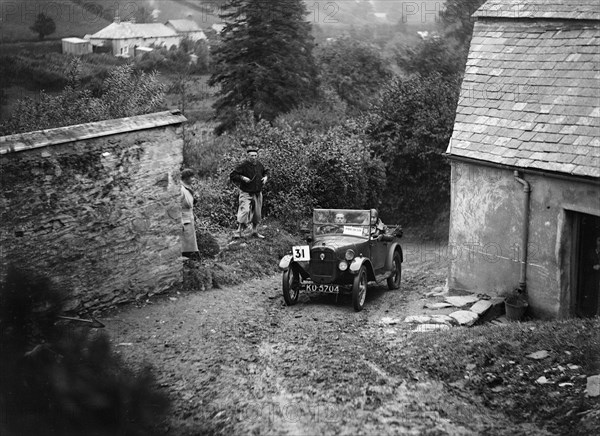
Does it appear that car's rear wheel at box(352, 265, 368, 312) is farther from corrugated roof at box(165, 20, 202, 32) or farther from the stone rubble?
corrugated roof at box(165, 20, 202, 32)

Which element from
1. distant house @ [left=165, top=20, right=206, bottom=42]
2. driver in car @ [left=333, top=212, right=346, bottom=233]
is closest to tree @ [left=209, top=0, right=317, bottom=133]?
distant house @ [left=165, top=20, right=206, bottom=42]

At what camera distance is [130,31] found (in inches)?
695

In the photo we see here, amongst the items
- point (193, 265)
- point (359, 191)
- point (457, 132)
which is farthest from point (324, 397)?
point (359, 191)

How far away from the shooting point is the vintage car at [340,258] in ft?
42.2

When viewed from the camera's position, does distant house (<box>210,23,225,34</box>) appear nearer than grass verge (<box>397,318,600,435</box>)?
No

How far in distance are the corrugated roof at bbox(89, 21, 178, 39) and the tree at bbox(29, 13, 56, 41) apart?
7.14 ft

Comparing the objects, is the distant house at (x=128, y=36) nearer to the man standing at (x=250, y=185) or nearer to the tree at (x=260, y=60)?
the man standing at (x=250, y=185)

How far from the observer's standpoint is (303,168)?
18.4 metres

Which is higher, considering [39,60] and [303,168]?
[39,60]

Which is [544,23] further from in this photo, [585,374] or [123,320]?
[123,320]

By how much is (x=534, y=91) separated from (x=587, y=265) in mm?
3428

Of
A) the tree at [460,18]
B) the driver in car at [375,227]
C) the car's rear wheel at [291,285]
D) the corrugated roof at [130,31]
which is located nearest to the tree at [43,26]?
the corrugated roof at [130,31]

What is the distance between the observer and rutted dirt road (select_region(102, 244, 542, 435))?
26.2ft

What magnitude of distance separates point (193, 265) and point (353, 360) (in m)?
4.92
